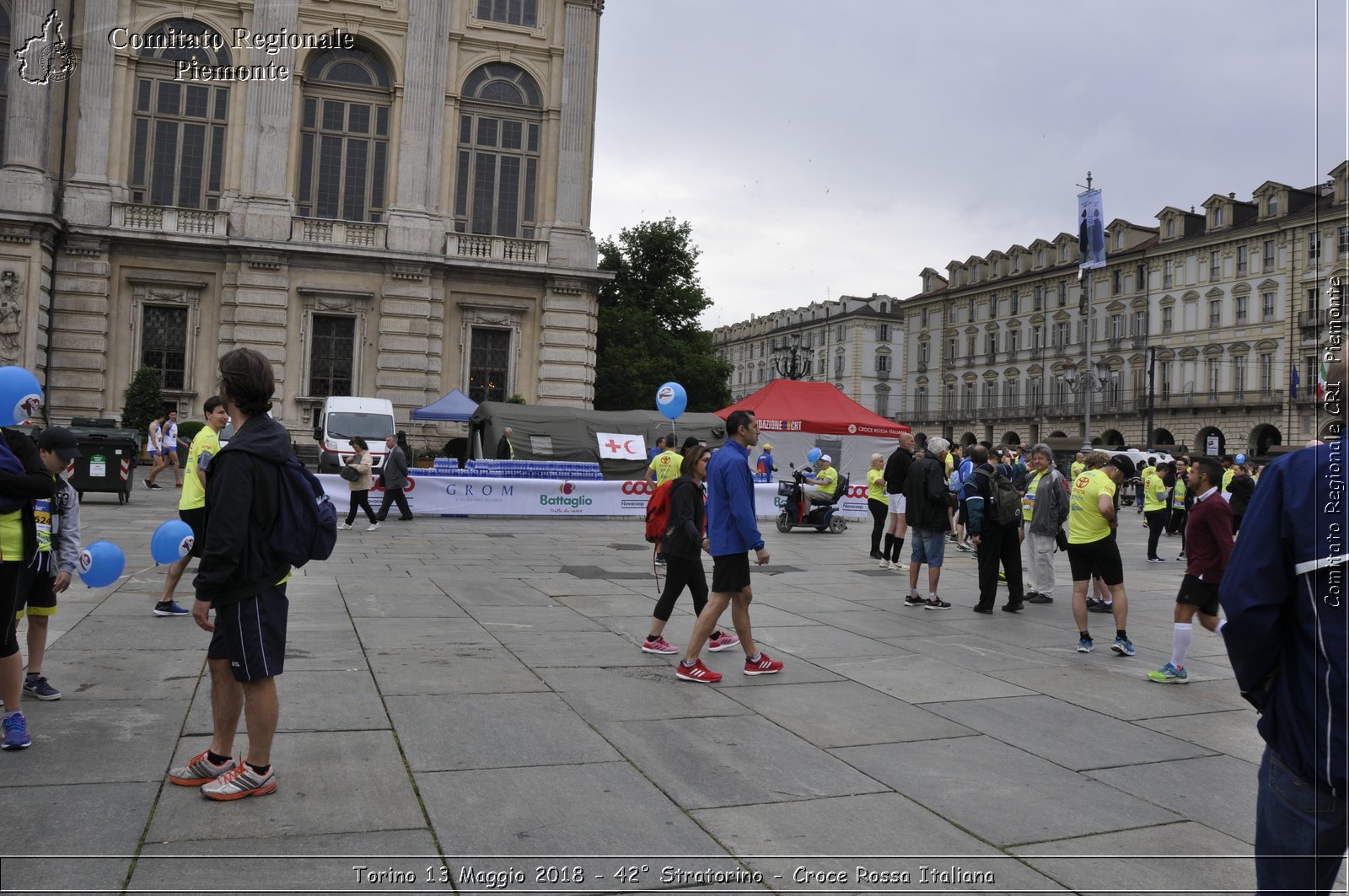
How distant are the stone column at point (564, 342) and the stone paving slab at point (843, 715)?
30007 mm

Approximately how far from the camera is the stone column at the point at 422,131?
114 ft

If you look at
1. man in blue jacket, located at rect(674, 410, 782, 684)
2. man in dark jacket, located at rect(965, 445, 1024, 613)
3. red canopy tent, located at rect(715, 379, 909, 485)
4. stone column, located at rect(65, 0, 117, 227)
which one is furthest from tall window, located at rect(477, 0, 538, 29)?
man in blue jacket, located at rect(674, 410, 782, 684)

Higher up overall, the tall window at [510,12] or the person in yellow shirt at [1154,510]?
the tall window at [510,12]

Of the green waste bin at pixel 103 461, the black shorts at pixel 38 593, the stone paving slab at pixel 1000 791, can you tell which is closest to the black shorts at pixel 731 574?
the stone paving slab at pixel 1000 791

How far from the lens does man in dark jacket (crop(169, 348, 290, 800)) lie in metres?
4.39

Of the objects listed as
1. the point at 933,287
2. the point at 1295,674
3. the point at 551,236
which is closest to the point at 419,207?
the point at 551,236

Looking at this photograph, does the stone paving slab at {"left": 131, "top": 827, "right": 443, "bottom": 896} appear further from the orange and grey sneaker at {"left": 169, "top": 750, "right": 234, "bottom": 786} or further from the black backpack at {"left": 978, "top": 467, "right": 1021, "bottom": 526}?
the black backpack at {"left": 978, "top": 467, "right": 1021, "bottom": 526}

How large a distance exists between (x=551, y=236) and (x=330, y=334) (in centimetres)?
826

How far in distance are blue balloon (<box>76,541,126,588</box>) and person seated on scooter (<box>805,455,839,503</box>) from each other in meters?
15.7

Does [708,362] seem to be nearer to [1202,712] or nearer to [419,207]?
[419,207]

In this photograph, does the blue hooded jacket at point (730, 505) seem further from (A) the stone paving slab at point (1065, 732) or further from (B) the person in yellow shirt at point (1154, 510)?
(B) the person in yellow shirt at point (1154, 510)

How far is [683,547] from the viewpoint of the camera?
26.0 feet

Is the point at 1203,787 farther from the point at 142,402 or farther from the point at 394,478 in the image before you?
the point at 142,402

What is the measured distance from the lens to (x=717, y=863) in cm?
400
